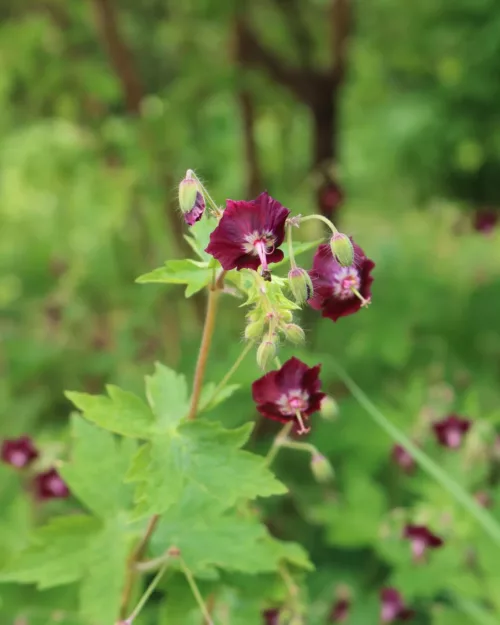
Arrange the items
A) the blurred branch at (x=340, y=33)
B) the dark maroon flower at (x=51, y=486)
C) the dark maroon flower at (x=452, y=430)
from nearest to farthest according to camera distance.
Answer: the dark maroon flower at (x=51, y=486) → the dark maroon flower at (x=452, y=430) → the blurred branch at (x=340, y=33)

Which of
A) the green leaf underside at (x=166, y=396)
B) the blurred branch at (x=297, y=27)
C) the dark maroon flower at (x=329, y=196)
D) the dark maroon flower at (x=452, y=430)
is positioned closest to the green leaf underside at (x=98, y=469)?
the green leaf underside at (x=166, y=396)

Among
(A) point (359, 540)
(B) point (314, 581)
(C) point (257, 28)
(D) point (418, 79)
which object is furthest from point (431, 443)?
(C) point (257, 28)

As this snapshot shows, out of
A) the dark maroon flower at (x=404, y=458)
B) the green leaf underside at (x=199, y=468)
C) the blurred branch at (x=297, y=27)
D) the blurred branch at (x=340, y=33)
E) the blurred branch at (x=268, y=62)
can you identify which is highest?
the blurred branch at (x=297, y=27)

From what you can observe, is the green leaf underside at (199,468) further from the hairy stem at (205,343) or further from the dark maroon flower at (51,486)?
the dark maroon flower at (51,486)

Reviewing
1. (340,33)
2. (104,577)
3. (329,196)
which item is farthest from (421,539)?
(340,33)

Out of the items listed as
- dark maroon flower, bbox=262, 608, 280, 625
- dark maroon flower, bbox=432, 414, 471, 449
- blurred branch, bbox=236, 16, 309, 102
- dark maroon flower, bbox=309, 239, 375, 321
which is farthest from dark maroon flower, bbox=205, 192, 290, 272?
blurred branch, bbox=236, 16, 309, 102
